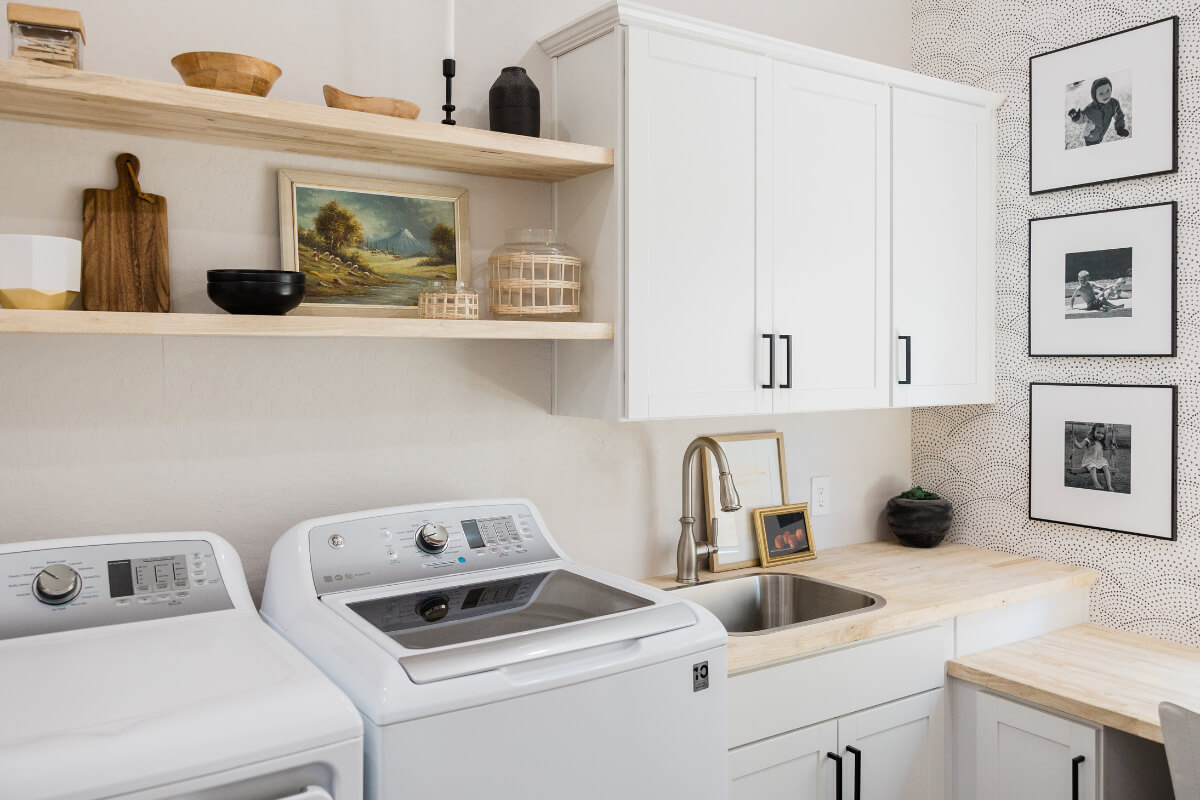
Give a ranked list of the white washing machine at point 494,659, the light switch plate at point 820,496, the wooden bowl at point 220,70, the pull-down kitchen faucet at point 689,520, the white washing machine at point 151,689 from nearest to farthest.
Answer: the white washing machine at point 151,689 → the white washing machine at point 494,659 → the wooden bowl at point 220,70 → the pull-down kitchen faucet at point 689,520 → the light switch plate at point 820,496

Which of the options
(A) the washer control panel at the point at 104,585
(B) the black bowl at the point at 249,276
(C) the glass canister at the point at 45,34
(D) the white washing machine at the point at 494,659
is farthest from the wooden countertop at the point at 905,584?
(C) the glass canister at the point at 45,34

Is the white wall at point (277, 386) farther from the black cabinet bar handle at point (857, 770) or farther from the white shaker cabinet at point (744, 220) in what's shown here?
the black cabinet bar handle at point (857, 770)

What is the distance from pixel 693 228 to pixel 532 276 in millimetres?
391

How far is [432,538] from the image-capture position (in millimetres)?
1795

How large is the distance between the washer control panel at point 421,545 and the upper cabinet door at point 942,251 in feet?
3.86

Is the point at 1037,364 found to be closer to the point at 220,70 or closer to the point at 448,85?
the point at 448,85

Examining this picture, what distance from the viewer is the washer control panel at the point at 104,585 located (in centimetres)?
143

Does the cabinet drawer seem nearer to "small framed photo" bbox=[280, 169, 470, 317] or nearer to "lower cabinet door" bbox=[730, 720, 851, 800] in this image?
"lower cabinet door" bbox=[730, 720, 851, 800]

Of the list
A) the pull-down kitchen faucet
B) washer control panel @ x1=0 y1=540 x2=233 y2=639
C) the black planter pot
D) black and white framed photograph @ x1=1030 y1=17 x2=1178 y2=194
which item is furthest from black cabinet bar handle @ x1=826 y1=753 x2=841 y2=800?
black and white framed photograph @ x1=1030 y1=17 x2=1178 y2=194

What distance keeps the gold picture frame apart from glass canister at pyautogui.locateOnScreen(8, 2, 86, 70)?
5.46ft

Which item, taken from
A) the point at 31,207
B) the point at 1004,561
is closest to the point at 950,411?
the point at 1004,561

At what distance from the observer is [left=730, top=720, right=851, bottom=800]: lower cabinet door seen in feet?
6.15

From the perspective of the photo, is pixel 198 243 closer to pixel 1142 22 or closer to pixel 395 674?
pixel 395 674

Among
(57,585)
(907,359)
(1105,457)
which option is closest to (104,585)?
(57,585)
